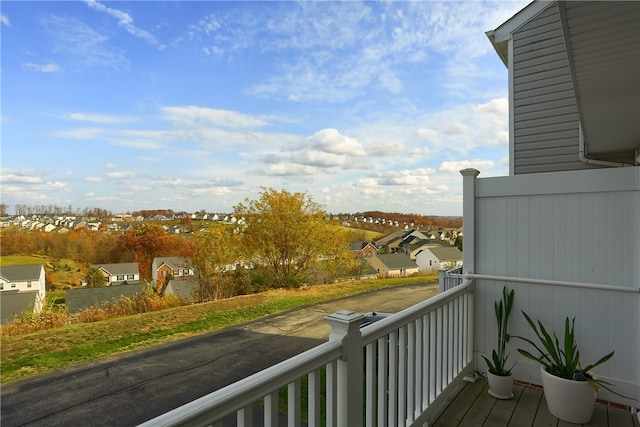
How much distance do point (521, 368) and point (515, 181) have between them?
137 centimetres

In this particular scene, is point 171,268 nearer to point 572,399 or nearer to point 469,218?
point 469,218

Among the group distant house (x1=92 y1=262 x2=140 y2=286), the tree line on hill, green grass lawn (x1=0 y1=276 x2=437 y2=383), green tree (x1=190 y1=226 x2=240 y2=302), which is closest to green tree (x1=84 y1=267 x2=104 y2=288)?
distant house (x1=92 y1=262 x2=140 y2=286)

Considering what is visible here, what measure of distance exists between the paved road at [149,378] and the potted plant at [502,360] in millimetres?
3078

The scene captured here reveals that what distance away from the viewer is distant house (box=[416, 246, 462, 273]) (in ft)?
33.3

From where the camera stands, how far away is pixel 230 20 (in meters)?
8.56

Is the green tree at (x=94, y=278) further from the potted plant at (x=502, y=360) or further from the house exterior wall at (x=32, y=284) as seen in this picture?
the potted plant at (x=502, y=360)

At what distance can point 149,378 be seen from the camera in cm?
446

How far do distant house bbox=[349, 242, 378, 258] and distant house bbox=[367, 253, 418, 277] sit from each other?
0.21 metres

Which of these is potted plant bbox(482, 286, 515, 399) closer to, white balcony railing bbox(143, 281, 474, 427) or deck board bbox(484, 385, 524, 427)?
deck board bbox(484, 385, 524, 427)

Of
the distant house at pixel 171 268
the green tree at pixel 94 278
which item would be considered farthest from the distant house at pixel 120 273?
the distant house at pixel 171 268

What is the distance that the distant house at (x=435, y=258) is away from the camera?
10.2 metres

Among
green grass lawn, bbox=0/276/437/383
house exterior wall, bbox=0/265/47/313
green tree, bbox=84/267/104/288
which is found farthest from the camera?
green tree, bbox=84/267/104/288

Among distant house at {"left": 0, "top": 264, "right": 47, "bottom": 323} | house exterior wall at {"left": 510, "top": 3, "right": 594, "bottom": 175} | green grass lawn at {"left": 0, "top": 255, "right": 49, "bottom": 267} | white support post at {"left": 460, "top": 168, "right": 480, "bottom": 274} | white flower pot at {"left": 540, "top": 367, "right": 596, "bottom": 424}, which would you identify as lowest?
distant house at {"left": 0, "top": 264, "right": 47, "bottom": 323}

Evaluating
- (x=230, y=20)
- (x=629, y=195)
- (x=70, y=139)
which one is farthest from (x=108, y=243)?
(x=629, y=195)
